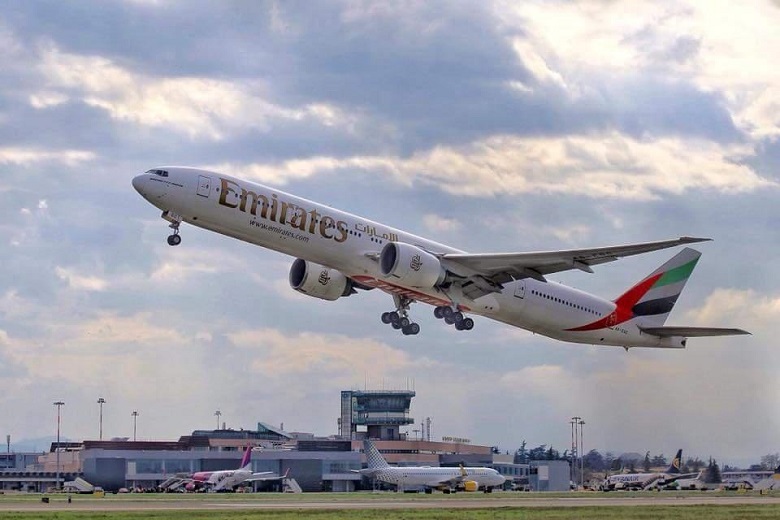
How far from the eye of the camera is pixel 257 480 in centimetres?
14112

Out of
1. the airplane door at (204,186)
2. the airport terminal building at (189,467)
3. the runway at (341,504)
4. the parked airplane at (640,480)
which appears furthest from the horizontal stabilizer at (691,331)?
the airport terminal building at (189,467)

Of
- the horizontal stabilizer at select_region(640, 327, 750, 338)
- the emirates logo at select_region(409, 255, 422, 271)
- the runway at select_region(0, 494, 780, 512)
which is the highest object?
the emirates logo at select_region(409, 255, 422, 271)

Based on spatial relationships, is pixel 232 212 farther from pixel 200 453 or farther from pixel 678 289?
pixel 200 453

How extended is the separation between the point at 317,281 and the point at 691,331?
26.4 metres

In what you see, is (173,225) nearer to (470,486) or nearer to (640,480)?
(470,486)

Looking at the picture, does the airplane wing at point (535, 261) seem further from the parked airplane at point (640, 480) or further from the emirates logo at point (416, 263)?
the parked airplane at point (640, 480)

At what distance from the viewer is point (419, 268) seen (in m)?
66.8

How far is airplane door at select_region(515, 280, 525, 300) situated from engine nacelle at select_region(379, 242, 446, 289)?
303 inches

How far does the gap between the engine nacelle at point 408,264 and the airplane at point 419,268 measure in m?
0.06

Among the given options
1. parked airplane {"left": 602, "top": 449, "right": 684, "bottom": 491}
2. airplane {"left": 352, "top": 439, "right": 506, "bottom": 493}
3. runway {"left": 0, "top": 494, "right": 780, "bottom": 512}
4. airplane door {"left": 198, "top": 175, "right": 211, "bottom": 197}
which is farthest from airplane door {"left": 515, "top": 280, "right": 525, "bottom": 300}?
parked airplane {"left": 602, "top": 449, "right": 684, "bottom": 491}

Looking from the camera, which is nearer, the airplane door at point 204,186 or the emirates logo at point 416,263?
the airplane door at point 204,186

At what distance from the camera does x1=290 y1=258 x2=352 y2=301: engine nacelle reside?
7444 centimetres

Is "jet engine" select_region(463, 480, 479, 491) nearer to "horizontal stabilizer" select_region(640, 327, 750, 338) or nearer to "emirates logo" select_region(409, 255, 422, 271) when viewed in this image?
"horizontal stabilizer" select_region(640, 327, 750, 338)

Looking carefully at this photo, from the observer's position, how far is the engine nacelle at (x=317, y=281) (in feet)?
244
